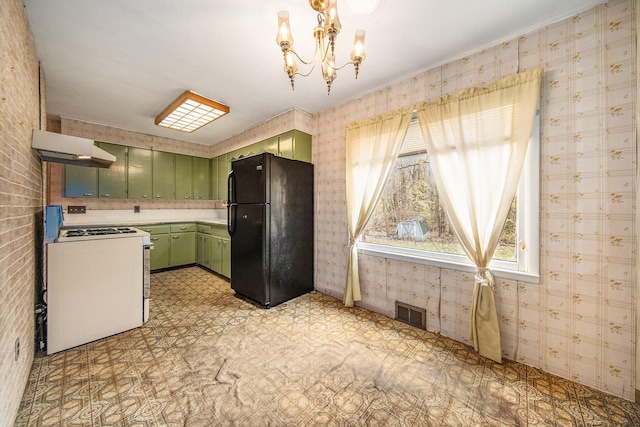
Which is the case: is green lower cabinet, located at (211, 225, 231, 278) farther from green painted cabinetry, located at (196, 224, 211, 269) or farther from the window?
the window

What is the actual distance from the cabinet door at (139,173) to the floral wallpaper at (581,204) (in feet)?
16.0

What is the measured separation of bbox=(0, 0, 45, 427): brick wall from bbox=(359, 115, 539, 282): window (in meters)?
2.66

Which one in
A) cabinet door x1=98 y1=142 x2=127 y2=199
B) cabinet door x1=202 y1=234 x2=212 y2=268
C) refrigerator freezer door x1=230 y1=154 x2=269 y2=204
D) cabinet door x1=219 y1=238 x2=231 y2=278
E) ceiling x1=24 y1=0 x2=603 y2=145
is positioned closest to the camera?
ceiling x1=24 y1=0 x2=603 y2=145

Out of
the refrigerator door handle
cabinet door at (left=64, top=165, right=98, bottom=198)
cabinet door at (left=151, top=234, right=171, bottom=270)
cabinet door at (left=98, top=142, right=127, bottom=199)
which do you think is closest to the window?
the refrigerator door handle

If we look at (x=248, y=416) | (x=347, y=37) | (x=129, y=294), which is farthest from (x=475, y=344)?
(x=129, y=294)

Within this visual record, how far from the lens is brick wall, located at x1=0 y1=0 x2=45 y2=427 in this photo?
47.0 inches

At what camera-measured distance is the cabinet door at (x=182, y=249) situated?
4.29 metres

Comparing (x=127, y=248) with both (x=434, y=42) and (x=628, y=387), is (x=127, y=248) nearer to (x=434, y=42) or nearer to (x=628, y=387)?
(x=434, y=42)

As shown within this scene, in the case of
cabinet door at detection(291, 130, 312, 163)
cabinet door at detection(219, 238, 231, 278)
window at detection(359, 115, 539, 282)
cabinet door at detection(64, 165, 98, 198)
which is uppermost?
cabinet door at detection(291, 130, 312, 163)

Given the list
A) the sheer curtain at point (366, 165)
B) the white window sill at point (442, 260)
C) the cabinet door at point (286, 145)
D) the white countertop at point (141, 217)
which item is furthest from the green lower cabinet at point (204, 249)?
the white window sill at point (442, 260)

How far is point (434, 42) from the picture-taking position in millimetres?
1933

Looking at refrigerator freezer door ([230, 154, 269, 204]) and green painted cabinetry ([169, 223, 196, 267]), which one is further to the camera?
green painted cabinetry ([169, 223, 196, 267])

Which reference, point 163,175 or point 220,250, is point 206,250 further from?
point 163,175

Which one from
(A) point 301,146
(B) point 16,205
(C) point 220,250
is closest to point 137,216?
(C) point 220,250
